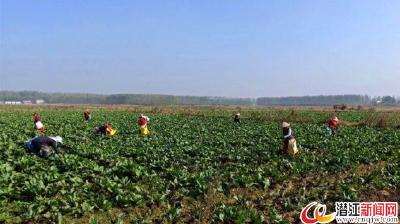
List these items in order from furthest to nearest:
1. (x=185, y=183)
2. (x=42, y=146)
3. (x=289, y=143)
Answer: (x=289, y=143)
(x=42, y=146)
(x=185, y=183)

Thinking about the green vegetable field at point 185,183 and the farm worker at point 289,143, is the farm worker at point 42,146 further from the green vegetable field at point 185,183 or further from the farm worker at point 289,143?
the farm worker at point 289,143

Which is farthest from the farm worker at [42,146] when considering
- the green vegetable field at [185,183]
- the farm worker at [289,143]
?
the farm worker at [289,143]

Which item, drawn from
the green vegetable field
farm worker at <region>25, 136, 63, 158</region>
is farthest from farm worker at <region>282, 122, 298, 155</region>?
farm worker at <region>25, 136, 63, 158</region>

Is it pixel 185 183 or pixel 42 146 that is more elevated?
pixel 42 146

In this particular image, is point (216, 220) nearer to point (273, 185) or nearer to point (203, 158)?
point (273, 185)

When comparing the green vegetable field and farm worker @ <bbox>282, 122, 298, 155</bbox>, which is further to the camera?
farm worker @ <bbox>282, 122, 298, 155</bbox>

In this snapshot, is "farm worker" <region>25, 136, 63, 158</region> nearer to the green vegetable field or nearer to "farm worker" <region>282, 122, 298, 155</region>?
the green vegetable field

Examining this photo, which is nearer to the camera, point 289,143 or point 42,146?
point 42,146

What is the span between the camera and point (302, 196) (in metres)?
10.3

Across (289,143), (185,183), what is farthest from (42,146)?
(289,143)

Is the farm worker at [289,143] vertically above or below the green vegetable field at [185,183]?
above

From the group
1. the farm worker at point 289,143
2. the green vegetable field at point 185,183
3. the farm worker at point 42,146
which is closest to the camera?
the green vegetable field at point 185,183

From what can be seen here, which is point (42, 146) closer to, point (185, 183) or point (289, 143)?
point (185, 183)

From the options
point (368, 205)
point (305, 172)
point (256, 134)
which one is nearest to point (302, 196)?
point (368, 205)
